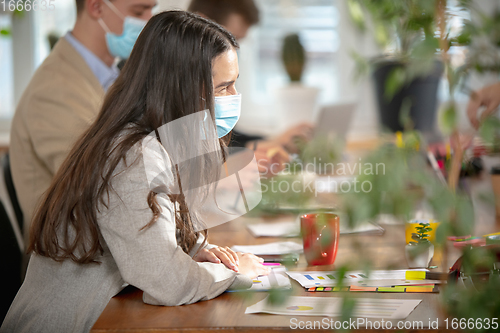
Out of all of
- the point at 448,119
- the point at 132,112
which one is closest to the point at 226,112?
the point at 132,112

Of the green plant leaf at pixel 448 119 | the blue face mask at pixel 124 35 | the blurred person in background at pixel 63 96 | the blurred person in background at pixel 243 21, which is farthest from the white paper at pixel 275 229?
the blue face mask at pixel 124 35

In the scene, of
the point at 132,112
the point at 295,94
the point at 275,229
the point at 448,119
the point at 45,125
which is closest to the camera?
the point at 448,119

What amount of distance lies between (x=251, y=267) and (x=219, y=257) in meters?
0.08

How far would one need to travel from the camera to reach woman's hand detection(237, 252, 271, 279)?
3.23 ft

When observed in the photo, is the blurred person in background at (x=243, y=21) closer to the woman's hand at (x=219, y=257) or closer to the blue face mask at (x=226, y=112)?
the blue face mask at (x=226, y=112)

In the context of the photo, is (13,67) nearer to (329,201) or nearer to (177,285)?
(329,201)

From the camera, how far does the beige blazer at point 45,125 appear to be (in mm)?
1577

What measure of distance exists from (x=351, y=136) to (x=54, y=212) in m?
2.53

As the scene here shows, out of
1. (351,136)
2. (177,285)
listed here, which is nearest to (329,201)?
(177,285)

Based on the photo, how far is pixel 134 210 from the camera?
2.82 ft

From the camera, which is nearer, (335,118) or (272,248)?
(272,248)

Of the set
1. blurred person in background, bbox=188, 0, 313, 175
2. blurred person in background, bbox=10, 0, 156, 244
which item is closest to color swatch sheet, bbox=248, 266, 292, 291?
blurred person in background, bbox=10, 0, 156, 244

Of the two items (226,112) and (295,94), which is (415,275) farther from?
(295,94)

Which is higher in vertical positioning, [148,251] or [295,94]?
[295,94]
